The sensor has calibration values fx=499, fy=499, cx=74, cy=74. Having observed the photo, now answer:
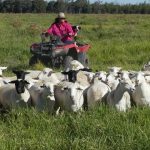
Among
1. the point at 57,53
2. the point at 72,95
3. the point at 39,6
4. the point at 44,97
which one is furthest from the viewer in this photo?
the point at 39,6

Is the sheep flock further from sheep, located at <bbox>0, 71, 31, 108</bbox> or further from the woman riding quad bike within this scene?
the woman riding quad bike

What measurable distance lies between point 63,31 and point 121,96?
23.2 ft

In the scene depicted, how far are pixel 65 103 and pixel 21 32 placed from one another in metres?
19.1

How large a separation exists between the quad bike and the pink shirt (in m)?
0.35

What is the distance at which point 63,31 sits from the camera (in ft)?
49.6

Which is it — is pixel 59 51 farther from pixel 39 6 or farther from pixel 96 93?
pixel 39 6

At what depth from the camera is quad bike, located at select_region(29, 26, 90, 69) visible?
14.3 m

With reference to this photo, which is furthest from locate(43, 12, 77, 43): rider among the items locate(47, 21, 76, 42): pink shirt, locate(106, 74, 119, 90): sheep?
locate(106, 74, 119, 90): sheep

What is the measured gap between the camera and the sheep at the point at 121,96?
827 centimetres

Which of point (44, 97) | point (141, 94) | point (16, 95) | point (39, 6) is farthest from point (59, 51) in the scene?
point (39, 6)

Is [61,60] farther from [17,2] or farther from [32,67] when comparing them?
[17,2]

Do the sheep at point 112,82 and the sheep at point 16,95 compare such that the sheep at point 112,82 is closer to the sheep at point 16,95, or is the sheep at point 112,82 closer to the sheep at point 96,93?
the sheep at point 96,93

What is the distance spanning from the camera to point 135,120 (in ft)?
23.6

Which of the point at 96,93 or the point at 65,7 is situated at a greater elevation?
the point at 96,93
